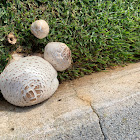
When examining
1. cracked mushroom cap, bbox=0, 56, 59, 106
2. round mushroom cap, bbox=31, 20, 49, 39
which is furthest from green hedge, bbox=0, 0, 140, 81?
cracked mushroom cap, bbox=0, 56, 59, 106

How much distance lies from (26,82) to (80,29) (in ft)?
3.66

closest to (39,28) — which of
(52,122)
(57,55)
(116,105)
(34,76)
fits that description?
(57,55)

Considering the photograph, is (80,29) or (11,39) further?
(80,29)

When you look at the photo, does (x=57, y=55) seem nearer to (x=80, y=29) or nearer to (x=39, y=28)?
(x=39, y=28)

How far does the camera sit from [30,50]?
235 centimetres

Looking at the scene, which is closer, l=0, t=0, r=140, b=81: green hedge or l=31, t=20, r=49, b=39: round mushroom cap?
l=31, t=20, r=49, b=39: round mushroom cap

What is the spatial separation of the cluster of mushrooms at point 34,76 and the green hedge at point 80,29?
0.80 feet

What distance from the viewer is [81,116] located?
175cm

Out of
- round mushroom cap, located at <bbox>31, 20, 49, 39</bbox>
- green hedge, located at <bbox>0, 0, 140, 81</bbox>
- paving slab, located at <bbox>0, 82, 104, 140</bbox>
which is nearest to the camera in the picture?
paving slab, located at <bbox>0, 82, 104, 140</bbox>

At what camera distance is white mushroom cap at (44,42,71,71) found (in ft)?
7.04

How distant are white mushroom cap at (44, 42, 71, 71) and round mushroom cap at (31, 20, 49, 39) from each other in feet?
0.54

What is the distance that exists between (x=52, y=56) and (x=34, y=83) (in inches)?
18.0

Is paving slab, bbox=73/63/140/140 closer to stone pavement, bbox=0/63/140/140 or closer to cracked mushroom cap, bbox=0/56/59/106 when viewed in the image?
stone pavement, bbox=0/63/140/140

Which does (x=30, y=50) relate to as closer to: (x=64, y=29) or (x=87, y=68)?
(x=64, y=29)
